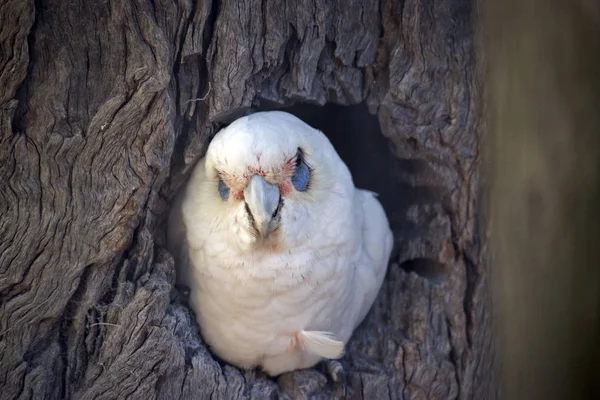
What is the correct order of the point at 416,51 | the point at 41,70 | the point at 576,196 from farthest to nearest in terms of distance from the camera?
the point at 416,51, the point at 41,70, the point at 576,196

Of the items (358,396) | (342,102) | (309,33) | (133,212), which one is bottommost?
(358,396)

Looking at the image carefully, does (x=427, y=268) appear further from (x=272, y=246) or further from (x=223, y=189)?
(x=223, y=189)

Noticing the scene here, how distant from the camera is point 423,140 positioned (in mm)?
2727

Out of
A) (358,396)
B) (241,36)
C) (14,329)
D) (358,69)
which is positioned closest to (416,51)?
(358,69)

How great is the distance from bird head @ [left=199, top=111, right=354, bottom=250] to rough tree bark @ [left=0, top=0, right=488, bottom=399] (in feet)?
0.55

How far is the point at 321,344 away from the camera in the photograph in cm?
250

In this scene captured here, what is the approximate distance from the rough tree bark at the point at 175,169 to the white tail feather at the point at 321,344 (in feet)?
0.63

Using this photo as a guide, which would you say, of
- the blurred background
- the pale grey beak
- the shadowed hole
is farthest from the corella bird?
the blurred background

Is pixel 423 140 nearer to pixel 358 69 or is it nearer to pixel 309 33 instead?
pixel 358 69

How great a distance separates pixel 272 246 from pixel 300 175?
10.5 inches

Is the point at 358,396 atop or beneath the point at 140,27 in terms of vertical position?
beneath

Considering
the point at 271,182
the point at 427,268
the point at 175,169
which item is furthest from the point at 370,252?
the point at 175,169

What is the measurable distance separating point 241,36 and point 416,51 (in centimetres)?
69

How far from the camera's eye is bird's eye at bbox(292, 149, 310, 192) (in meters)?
2.41
